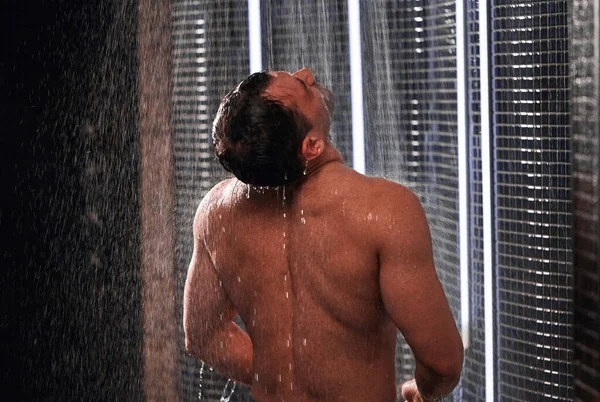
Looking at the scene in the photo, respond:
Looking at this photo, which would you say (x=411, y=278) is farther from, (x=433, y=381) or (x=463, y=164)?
(x=463, y=164)

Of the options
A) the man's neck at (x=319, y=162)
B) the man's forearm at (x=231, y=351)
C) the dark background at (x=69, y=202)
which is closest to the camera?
the man's neck at (x=319, y=162)

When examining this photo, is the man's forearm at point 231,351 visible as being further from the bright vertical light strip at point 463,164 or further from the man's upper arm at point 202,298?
the bright vertical light strip at point 463,164

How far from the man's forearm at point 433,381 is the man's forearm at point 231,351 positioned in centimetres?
41

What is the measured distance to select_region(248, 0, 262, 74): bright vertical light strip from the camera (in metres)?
2.97

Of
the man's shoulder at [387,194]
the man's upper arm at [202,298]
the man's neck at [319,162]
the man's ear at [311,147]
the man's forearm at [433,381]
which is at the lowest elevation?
the man's forearm at [433,381]

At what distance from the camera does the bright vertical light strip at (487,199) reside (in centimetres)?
252

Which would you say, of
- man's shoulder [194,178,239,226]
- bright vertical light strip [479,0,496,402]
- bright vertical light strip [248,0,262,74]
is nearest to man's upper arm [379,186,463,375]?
man's shoulder [194,178,239,226]

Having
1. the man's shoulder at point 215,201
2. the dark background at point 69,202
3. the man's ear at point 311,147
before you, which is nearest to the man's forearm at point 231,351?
the man's shoulder at point 215,201

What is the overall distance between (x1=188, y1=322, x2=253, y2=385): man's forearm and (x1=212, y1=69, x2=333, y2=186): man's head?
46 cm

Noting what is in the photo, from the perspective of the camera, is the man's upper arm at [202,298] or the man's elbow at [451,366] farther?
the man's upper arm at [202,298]

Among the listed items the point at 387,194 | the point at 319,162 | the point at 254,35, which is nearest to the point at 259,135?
the point at 319,162

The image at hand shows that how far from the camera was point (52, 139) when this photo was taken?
3.44 m

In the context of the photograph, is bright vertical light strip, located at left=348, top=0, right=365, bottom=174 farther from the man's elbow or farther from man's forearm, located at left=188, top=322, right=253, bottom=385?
the man's elbow

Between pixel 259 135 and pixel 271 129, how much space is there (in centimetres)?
3
